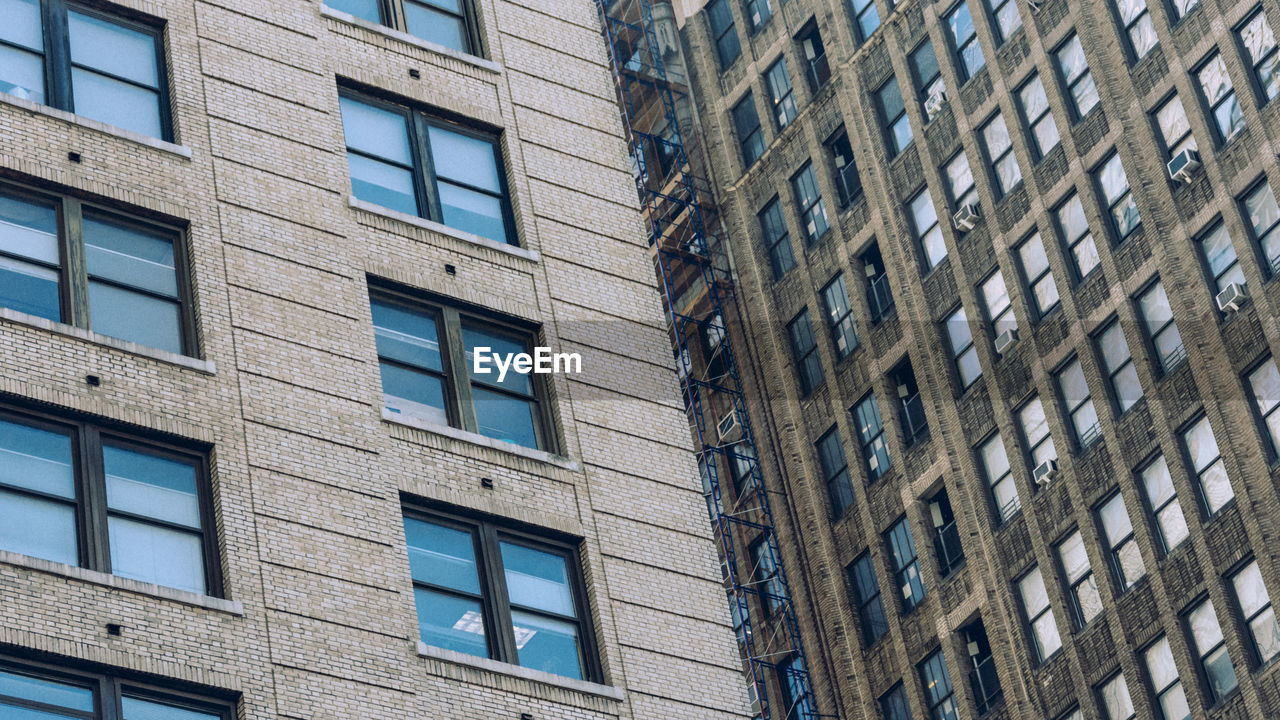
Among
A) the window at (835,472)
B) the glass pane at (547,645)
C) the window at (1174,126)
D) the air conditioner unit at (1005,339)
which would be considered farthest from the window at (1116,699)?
the glass pane at (547,645)

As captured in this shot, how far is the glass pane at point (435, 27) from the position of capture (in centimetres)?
2780

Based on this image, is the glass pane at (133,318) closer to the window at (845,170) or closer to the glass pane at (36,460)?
the glass pane at (36,460)

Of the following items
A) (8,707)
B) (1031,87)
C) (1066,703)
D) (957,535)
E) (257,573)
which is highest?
(1031,87)

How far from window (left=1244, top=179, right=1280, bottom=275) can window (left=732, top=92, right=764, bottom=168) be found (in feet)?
68.4

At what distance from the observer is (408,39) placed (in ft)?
89.0

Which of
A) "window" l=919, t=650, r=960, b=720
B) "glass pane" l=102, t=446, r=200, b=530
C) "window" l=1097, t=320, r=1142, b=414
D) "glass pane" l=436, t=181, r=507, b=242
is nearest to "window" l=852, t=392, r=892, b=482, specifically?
"window" l=919, t=650, r=960, b=720

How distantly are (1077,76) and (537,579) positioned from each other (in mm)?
34055

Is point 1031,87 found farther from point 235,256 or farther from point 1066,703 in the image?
point 235,256

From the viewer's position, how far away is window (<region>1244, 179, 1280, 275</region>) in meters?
47.1

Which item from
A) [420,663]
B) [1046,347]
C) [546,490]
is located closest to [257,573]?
[420,663]

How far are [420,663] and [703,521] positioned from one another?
4.60m

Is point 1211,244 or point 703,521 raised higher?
point 1211,244

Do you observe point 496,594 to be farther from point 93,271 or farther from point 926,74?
point 926,74

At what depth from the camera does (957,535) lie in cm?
5575
